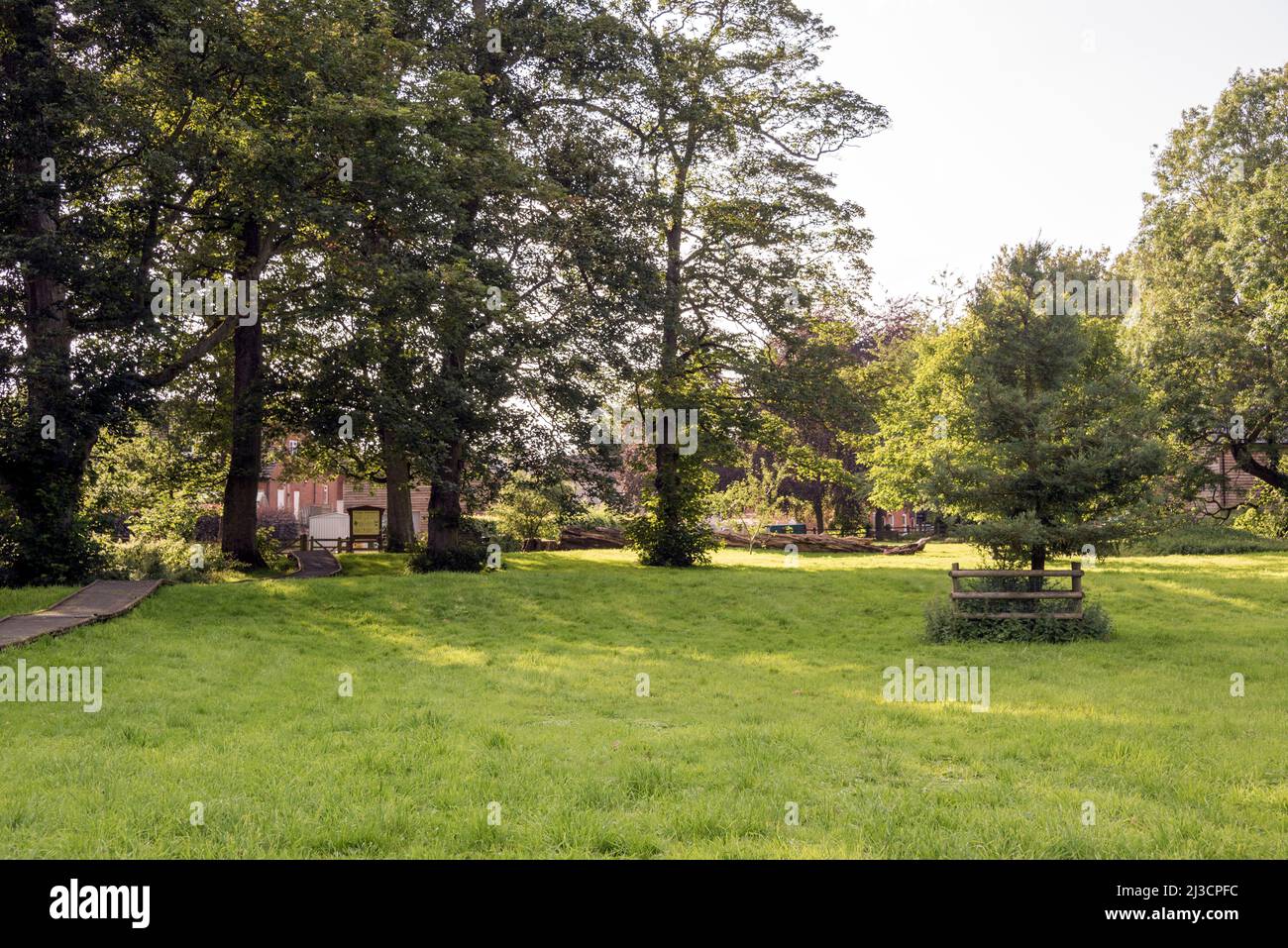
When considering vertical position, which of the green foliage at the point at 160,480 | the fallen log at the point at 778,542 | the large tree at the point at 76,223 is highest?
the large tree at the point at 76,223

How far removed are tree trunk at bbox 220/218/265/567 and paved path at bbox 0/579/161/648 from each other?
18.5 ft

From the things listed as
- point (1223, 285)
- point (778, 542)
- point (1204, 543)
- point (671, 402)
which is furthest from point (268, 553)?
point (1223, 285)

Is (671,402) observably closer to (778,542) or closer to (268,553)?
(778,542)

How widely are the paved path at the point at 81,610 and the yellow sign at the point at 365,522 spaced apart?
17.0 m

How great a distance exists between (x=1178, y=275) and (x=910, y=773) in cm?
3541

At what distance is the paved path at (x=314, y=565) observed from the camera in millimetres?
24228

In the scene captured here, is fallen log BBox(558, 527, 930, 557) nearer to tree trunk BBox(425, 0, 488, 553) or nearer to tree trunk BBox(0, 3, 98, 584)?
tree trunk BBox(425, 0, 488, 553)

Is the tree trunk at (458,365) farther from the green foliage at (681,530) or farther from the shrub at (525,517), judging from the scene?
the shrub at (525,517)

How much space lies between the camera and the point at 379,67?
68.0 feet

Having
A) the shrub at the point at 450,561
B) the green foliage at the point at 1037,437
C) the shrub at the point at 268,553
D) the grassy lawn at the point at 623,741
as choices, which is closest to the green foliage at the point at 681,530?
the shrub at the point at 450,561

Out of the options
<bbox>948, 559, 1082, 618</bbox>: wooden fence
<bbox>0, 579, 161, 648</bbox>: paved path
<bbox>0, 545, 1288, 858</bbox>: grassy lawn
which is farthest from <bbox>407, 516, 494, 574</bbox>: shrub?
<bbox>948, 559, 1082, 618</bbox>: wooden fence

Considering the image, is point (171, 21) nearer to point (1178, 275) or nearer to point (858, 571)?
point (858, 571)
